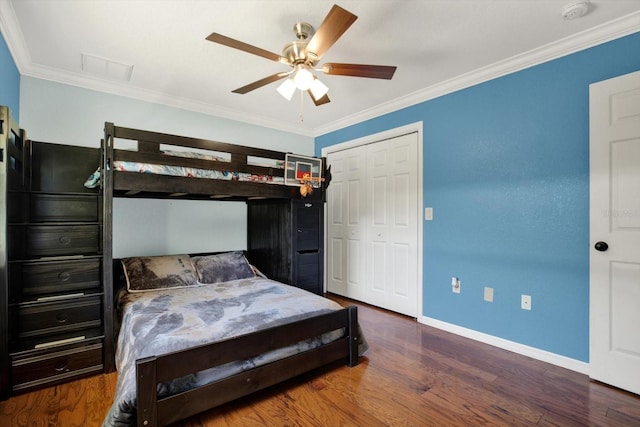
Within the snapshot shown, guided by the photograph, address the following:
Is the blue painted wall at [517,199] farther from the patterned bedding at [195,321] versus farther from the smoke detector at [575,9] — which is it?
the patterned bedding at [195,321]

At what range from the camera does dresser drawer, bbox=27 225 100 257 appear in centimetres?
203

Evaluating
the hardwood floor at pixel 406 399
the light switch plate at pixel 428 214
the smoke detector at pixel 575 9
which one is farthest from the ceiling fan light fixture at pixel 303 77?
the hardwood floor at pixel 406 399

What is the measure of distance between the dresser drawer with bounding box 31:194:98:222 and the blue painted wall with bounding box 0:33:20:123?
0.70m

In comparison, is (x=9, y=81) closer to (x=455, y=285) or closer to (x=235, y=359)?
(x=235, y=359)

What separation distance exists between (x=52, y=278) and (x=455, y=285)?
3228 millimetres

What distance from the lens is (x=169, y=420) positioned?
4.77 feet

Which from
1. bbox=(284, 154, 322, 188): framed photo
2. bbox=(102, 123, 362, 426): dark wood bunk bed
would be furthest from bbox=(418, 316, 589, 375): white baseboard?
bbox=(284, 154, 322, 188): framed photo

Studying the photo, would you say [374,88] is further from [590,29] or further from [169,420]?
[169,420]

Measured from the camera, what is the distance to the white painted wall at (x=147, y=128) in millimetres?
2646

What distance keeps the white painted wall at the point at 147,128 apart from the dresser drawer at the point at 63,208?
0.77 metres

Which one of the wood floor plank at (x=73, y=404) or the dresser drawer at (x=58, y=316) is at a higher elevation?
the dresser drawer at (x=58, y=316)

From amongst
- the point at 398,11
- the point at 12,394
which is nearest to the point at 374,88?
the point at 398,11

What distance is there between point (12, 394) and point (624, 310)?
151 inches

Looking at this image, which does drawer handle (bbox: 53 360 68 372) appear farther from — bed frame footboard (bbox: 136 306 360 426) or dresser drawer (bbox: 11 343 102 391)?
bed frame footboard (bbox: 136 306 360 426)
